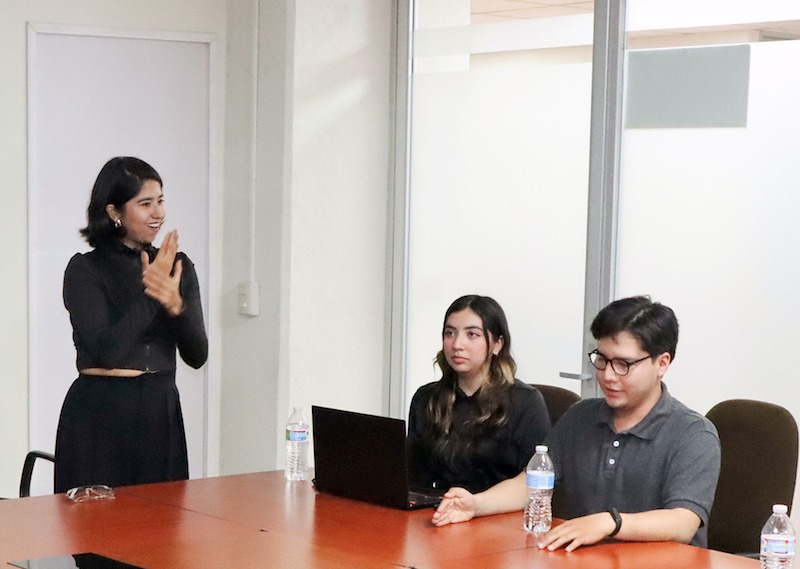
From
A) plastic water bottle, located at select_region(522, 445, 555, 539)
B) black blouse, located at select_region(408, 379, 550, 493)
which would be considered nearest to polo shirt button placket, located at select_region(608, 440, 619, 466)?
plastic water bottle, located at select_region(522, 445, 555, 539)

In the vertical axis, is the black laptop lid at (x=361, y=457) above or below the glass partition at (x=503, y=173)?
below

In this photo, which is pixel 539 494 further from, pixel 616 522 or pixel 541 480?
pixel 616 522

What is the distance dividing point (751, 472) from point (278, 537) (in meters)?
1.41

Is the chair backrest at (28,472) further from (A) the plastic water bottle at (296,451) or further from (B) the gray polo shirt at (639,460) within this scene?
(B) the gray polo shirt at (639,460)

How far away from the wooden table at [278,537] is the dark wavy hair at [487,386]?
45cm

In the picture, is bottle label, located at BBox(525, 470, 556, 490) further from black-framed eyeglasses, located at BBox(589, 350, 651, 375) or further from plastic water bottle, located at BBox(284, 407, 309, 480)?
plastic water bottle, located at BBox(284, 407, 309, 480)

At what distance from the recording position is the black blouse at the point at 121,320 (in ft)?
14.2

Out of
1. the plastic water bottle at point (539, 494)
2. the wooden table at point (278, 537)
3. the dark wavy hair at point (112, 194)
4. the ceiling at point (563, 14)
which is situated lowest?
the wooden table at point (278, 537)

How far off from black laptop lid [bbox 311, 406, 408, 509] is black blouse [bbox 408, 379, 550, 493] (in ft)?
1.28

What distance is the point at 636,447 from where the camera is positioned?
3.25 m

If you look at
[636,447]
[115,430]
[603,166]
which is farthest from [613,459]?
[115,430]

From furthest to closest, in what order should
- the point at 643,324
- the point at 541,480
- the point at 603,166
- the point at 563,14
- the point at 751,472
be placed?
the point at 563,14, the point at 603,166, the point at 751,472, the point at 643,324, the point at 541,480

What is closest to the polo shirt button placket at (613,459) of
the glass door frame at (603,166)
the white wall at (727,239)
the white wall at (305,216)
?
the white wall at (727,239)

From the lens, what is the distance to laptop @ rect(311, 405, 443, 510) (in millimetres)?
3311
